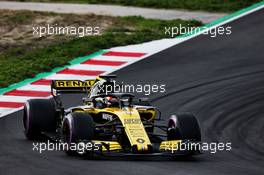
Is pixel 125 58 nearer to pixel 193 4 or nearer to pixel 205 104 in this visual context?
pixel 205 104

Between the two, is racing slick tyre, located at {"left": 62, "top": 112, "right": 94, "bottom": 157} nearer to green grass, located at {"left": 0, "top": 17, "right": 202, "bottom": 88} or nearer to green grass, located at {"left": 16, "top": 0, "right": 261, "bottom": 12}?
green grass, located at {"left": 0, "top": 17, "right": 202, "bottom": 88}

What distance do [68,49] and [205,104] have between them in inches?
267

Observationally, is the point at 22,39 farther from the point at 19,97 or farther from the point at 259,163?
the point at 259,163

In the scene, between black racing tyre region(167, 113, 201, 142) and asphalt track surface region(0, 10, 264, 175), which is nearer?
asphalt track surface region(0, 10, 264, 175)

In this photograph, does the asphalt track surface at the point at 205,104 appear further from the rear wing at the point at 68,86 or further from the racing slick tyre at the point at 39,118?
the rear wing at the point at 68,86

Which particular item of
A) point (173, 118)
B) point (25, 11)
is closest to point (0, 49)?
point (25, 11)

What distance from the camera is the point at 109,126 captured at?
17406mm

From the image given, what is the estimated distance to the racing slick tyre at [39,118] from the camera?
61.8ft

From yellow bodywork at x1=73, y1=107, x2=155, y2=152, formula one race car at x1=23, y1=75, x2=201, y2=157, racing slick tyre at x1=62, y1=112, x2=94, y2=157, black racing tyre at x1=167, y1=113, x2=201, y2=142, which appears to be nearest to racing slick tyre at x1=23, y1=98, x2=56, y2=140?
formula one race car at x1=23, y1=75, x2=201, y2=157

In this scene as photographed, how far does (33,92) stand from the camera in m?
23.9

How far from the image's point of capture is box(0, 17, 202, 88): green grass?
84.2ft

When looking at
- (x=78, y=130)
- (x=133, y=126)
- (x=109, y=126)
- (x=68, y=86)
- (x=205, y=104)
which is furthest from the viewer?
(x=205, y=104)

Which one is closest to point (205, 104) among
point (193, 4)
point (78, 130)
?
point (78, 130)

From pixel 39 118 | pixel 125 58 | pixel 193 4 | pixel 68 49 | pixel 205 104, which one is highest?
pixel 193 4
